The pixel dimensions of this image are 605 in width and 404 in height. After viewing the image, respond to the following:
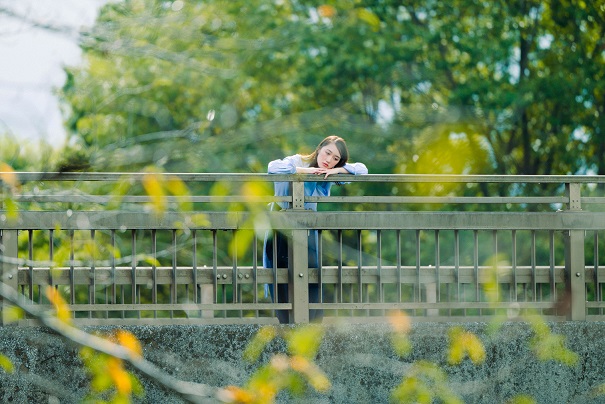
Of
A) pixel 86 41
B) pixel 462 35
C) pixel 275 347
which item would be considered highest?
pixel 462 35

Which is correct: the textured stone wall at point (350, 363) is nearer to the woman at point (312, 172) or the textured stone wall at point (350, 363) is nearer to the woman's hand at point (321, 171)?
the woman at point (312, 172)

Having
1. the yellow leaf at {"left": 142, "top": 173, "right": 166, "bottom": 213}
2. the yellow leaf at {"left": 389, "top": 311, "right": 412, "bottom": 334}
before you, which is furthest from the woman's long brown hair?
the yellow leaf at {"left": 142, "top": 173, "right": 166, "bottom": 213}

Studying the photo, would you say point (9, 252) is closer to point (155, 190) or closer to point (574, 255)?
point (574, 255)

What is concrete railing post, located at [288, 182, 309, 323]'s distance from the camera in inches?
254

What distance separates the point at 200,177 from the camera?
606cm

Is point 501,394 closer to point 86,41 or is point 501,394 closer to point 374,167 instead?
point 86,41

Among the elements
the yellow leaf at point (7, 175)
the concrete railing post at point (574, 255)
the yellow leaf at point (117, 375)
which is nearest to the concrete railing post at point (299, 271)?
the concrete railing post at point (574, 255)

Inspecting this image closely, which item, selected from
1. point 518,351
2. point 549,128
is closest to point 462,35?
point 549,128

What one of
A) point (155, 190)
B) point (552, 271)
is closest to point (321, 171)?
point (552, 271)

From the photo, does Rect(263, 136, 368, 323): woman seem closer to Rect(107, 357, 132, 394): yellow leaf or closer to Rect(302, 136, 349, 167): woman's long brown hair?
Rect(302, 136, 349, 167): woman's long brown hair

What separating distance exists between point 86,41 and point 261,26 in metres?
14.5

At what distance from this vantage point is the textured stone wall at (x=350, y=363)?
240 inches

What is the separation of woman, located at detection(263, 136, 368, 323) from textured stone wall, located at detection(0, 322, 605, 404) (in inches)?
16.8

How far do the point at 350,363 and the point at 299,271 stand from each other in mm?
724
